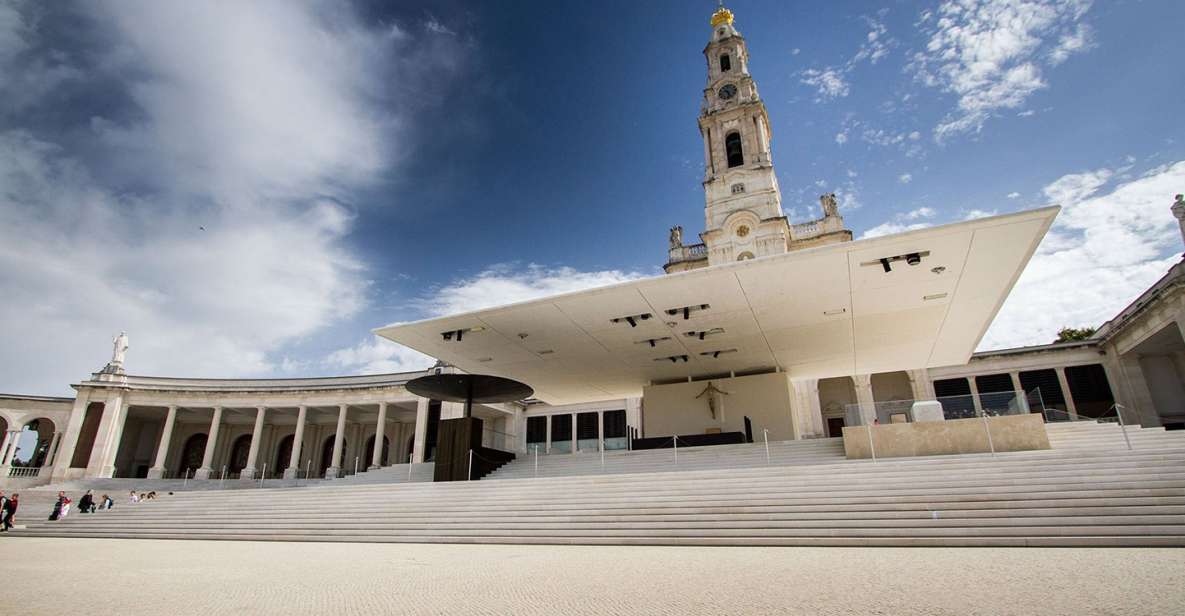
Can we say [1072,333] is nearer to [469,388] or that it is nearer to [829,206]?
[829,206]

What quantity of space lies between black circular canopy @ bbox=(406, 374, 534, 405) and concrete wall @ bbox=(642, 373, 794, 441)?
7661mm

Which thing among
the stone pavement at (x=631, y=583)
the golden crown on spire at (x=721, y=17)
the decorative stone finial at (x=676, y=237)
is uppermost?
the golden crown on spire at (x=721, y=17)

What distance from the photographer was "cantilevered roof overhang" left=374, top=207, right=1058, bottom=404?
12102mm

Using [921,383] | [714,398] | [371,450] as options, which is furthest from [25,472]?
[921,383]

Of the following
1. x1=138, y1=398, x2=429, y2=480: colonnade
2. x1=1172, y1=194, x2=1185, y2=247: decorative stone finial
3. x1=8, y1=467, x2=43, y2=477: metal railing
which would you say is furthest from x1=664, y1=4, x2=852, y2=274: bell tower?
x1=8, y1=467, x2=43, y2=477: metal railing

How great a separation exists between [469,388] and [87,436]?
1176 inches

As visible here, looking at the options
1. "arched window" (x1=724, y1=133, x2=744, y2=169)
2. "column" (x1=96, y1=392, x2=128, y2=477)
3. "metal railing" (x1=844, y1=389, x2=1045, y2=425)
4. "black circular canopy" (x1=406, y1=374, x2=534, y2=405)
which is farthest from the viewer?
"arched window" (x1=724, y1=133, x2=744, y2=169)

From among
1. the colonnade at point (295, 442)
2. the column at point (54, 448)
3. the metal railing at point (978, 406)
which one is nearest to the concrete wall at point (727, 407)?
the metal railing at point (978, 406)

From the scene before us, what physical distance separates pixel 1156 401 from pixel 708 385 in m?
23.1

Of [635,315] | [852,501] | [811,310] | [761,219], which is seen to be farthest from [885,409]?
[761,219]

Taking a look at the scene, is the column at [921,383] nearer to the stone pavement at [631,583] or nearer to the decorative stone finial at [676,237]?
the decorative stone finial at [676,237]

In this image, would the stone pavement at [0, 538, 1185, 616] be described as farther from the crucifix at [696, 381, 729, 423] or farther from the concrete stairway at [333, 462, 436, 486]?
the crucifix at [696, 381, 729, 423]

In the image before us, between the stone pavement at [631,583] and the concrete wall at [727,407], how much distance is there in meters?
15.0

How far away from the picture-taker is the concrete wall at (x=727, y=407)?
22.1 m
